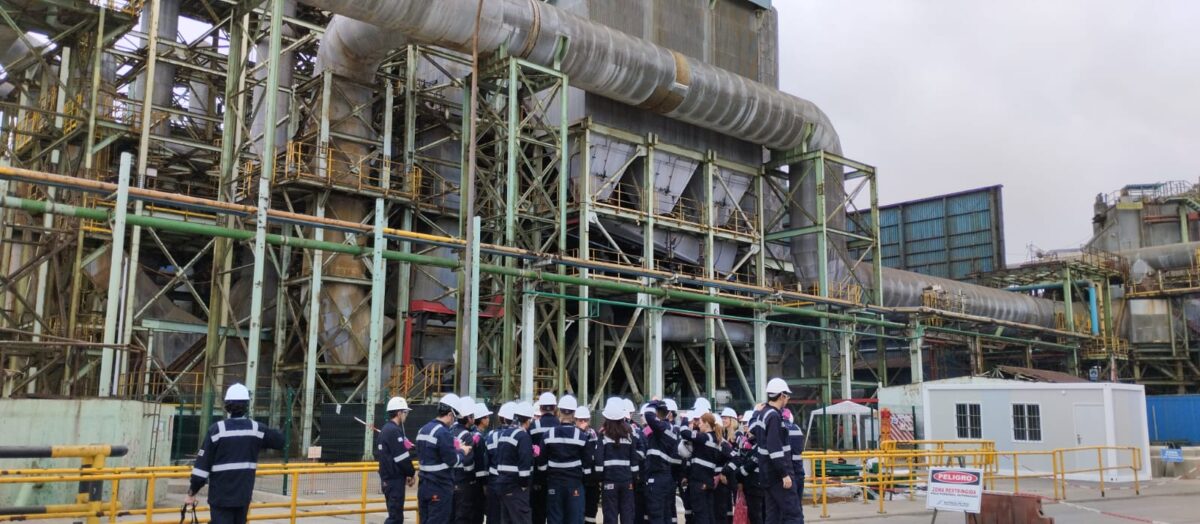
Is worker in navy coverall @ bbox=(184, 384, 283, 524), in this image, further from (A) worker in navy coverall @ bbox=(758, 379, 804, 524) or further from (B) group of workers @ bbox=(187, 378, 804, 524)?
(A) worker in navy coverall @ bbox=(758, 379, 804, 524)

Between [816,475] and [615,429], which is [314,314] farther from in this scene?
[615,429]

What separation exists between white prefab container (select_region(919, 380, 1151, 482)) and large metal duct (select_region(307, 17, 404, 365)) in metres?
16.6

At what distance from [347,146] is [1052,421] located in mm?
21113

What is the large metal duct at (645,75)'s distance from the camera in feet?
80.1

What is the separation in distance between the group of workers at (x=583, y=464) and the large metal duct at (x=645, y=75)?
14717 mm

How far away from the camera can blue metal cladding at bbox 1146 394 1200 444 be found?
37.0 meters

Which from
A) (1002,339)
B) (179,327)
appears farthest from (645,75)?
(1002,339)

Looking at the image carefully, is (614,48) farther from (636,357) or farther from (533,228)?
(636,357)

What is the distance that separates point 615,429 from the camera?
11.2m

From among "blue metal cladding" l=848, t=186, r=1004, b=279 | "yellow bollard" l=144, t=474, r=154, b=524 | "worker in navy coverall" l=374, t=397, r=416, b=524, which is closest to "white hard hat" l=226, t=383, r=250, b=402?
"yellow bollard" l=144, t=474, r=154, b=524

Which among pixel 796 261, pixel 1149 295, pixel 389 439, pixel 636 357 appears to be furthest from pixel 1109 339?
pixel 389 439

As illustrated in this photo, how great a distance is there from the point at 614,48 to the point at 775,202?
12157 mm

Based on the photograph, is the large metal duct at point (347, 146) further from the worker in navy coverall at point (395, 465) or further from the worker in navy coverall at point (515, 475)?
the worker in navy coverall at point (515, 475)

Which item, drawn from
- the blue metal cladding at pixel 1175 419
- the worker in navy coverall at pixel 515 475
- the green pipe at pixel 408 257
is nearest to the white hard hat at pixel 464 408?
the worker in navy coverall at pixel 515 475
